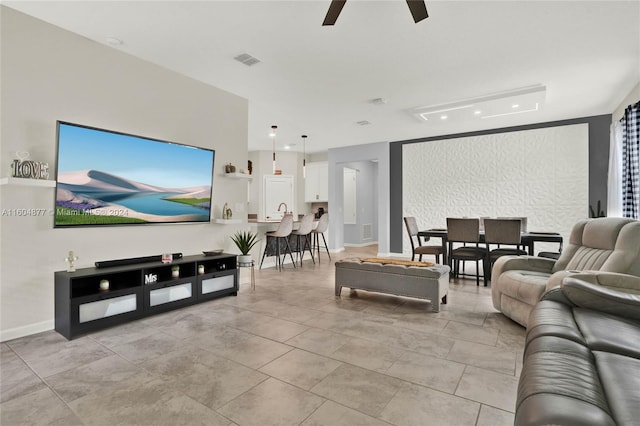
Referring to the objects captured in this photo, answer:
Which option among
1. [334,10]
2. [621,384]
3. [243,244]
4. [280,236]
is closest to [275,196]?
[280,236]

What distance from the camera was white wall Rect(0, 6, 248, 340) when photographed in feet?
9.34

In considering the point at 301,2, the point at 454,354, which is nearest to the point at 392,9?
the point at 301,2

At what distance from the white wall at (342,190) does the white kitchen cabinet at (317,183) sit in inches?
31.4

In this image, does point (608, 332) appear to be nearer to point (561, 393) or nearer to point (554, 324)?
point (554, 324)

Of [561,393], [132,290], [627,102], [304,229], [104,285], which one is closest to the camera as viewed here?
[561,393]

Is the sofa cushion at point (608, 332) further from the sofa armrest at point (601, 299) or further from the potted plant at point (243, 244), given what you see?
the potted plant at point (243, 244)

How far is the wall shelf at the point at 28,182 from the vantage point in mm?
2680

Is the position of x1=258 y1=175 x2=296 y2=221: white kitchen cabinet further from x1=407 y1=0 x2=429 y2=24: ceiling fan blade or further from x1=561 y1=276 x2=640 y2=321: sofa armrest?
x1=561 y1=276 x2=640 y2=321: sofa armrest

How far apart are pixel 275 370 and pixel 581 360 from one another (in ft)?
5.66

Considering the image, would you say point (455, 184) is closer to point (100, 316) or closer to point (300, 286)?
point (300, 286)

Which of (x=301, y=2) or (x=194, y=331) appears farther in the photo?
(x=194, y=331)

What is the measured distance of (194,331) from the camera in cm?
301

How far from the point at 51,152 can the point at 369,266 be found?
3.51 m

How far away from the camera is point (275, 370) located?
2236 mm
